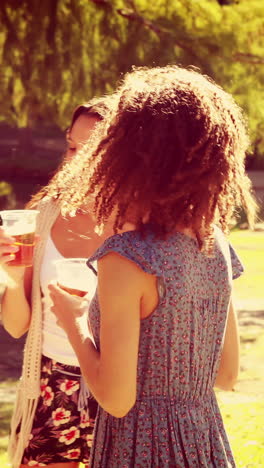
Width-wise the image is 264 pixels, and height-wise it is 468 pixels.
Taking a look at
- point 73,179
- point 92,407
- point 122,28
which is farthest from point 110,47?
point 73,179

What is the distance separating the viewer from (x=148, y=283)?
1778 mm

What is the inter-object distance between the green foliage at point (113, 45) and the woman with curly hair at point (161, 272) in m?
6.15

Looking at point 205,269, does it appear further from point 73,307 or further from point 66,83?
point 66,83

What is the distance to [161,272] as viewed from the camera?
178 cm

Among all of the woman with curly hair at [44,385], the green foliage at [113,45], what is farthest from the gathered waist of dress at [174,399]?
the green foliage at [113,45]

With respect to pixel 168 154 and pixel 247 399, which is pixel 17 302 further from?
pixel 247 399

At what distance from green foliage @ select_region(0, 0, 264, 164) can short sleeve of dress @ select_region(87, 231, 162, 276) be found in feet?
20.5

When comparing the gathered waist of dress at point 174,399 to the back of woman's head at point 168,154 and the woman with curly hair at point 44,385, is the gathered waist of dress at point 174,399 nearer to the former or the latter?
the back of woman's head at point 168,154

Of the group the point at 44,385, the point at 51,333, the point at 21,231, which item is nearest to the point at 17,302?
the point at 51,333

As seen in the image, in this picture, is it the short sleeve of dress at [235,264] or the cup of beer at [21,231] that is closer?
the short sleeve of dress at [235,264]

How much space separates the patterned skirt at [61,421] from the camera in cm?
281

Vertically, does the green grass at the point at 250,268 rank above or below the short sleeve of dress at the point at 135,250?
below

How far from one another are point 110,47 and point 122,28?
22cm

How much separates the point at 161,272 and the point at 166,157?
248 millimetres
